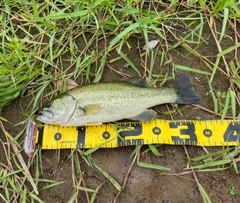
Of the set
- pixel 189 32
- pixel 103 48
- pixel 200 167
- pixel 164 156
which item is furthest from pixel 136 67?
pixel 200 167

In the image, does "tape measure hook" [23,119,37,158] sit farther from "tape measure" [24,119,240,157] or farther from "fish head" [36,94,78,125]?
"fish head" [36,94,78,125]

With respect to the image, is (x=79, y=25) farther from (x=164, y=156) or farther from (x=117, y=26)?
A: (x=164, y=156)

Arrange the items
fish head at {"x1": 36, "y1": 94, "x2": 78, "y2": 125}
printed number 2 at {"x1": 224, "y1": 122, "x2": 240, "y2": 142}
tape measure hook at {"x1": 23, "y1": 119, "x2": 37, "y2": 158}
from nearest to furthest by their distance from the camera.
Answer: fish head at {"x1": 36, "y1": 94, "x2": 78, "y2": 125}, printed number 2 at {"x1": 224, "y1": 122, "x2": 240, "y2": 142}, tape measure hook at {"x1": 23, "y1": 119, "x2": 37, "y2": 158}

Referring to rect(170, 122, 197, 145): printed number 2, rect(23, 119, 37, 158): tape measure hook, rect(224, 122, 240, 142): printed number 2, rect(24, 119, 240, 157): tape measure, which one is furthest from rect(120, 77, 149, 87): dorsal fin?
rect(23, 119, 37, 158): tape measure hook

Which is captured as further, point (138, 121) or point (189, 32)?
point (189, 32)

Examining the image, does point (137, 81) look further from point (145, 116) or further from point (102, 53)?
point (102, 53)

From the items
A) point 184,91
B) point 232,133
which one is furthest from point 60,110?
point 232,133

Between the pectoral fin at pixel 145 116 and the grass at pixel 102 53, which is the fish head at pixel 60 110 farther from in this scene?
the pectoral fin at pixel 145 116
